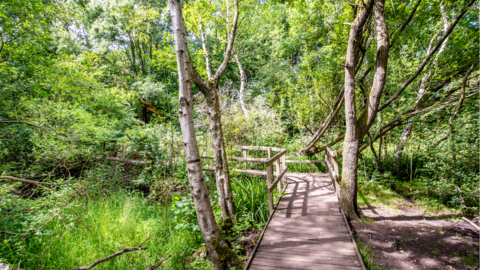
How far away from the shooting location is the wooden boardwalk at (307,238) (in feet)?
9.00

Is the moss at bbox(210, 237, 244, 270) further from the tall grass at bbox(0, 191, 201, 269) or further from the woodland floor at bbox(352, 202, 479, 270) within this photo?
the woodland floor at bbox(352, 202, 479, 270)

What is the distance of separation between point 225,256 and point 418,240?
12.3 feet

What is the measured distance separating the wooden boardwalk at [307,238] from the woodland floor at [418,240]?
0.61m

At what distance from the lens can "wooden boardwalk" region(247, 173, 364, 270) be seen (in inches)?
108

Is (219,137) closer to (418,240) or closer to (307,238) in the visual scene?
(307,238)

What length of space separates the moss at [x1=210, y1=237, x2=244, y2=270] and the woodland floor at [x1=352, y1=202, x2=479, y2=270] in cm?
223

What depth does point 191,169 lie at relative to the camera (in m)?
2.43

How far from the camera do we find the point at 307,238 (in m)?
3.36

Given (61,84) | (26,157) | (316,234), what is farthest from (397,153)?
(61,84)

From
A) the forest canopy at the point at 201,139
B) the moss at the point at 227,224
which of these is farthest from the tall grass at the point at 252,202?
the moss at the point at 227,224

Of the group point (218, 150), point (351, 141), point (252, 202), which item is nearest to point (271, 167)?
point (252, 202)

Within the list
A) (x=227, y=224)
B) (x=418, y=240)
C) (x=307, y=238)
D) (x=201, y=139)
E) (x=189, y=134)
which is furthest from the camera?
(x=201, y=139)

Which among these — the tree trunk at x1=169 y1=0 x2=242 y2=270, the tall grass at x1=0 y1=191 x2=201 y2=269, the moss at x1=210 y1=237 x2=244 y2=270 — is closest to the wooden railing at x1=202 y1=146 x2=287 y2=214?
the moss at x1=210 y1=237 x2=244 y2=270

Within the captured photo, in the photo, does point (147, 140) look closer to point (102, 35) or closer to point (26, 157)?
point (26, 157)
